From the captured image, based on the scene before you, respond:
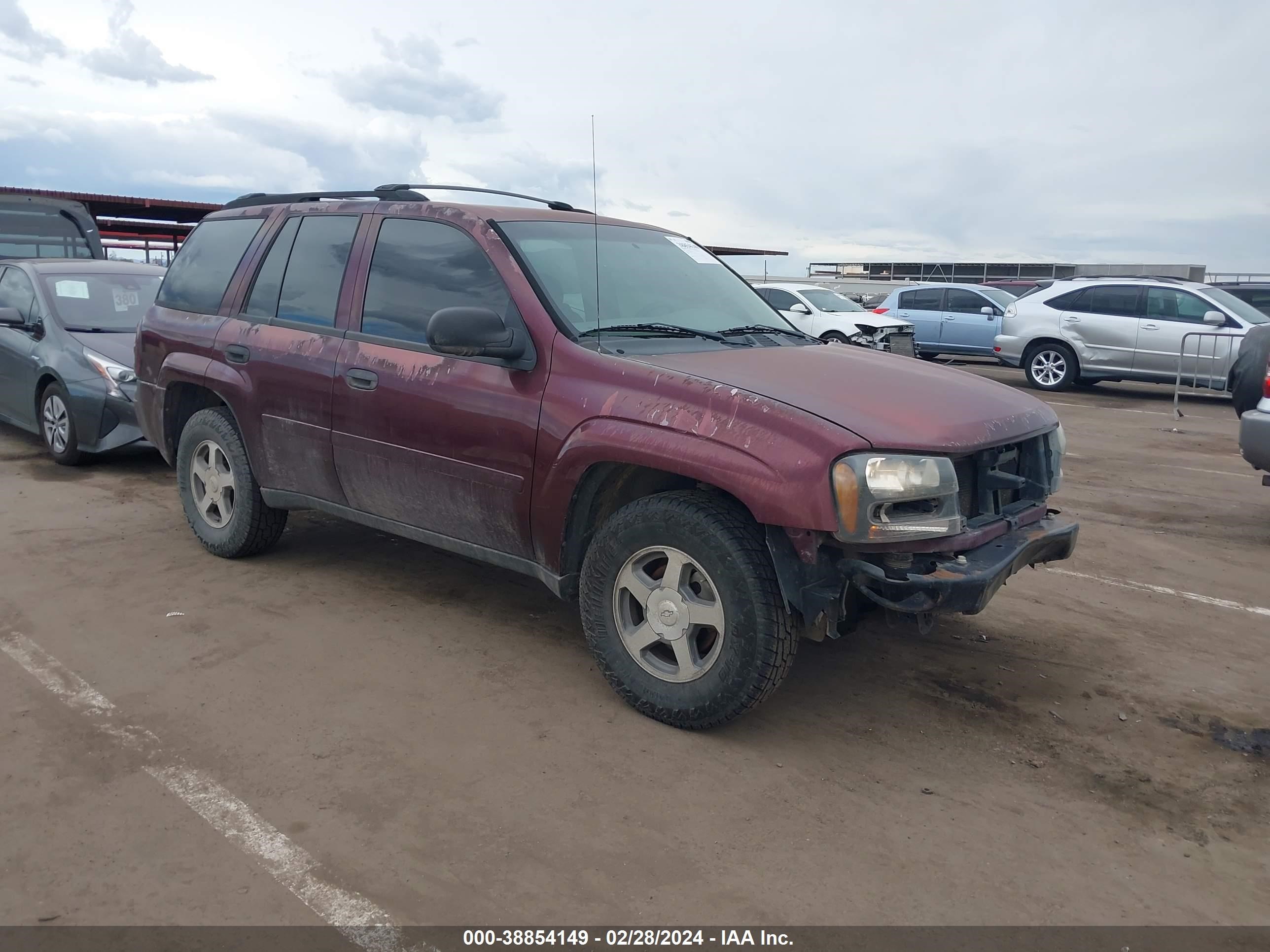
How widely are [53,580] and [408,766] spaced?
281 cm

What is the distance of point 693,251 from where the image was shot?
4992 millimetres

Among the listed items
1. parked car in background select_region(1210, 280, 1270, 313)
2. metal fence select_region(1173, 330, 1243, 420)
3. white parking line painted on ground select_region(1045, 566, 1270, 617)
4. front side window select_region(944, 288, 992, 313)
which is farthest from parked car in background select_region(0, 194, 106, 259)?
parked car in background select_region(1210, 280, 1270, 313)

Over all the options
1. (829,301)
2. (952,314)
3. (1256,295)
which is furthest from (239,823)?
(1256,295)

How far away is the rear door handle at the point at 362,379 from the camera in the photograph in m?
4.34

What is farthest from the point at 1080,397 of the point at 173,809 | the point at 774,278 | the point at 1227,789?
the point at 774,278

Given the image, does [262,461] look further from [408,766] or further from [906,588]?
[906,588]

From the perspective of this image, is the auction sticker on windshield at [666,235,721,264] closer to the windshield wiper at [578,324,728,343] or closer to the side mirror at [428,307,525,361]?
the windshield wiper at [578,324,728,343]

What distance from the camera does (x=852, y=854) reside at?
2877 mm

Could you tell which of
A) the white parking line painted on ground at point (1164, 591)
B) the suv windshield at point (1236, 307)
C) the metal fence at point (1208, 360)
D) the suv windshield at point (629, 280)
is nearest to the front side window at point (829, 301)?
the metal fence at point (1208, 360)

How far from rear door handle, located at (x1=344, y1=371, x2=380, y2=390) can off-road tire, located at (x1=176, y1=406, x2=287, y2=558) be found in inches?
40.1

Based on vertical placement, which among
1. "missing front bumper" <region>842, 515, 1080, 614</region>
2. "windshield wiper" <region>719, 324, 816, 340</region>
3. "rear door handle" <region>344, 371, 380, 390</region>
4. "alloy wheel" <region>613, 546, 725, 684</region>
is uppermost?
"windshield wiper" <region>719, 324, 816, 340</region>

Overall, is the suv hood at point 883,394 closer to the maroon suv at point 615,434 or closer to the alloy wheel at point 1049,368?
the maroon suv at point 615,434

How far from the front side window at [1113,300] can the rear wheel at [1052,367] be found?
2.31 feet

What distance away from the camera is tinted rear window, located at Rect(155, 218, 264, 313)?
17.3 feet
